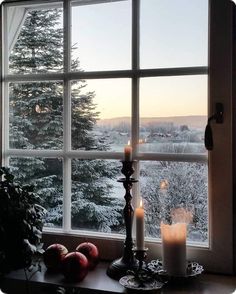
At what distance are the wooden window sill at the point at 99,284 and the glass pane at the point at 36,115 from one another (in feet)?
1.57

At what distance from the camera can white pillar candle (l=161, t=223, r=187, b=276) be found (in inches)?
46.3

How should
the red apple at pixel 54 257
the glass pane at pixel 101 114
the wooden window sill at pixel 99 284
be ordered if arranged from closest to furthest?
the wooden window sill at pixel 99 284, the red apple at pixel 54 257, the glass pane at pixel 101 114

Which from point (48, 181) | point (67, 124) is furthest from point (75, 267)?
point (67, 124)

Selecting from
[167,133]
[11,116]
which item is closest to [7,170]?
[11,116]

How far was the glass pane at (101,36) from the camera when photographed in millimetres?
1371

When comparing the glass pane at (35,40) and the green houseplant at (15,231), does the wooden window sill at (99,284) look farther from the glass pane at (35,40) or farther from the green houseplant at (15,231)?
the glass pane at (35,40)

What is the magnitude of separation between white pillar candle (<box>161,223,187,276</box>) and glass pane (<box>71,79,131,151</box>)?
0.36 metres

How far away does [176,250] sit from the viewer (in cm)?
118

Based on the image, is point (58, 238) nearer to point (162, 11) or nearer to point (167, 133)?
point (167, 133)

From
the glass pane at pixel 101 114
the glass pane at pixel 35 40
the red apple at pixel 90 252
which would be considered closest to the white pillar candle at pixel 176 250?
the red apple at pixel 90 252

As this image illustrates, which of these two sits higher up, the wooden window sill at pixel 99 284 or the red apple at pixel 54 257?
the red apple at pixel 54 257

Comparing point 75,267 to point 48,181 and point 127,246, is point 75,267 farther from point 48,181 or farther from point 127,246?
point 48,181

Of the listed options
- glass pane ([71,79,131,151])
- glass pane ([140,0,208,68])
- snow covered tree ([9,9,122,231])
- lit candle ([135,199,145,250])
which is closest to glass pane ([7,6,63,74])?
snow covered tree ([9,9,122,231])

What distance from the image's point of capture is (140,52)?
1346mm
